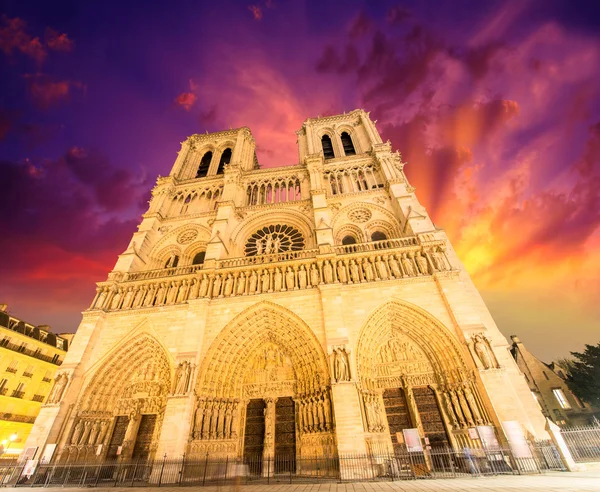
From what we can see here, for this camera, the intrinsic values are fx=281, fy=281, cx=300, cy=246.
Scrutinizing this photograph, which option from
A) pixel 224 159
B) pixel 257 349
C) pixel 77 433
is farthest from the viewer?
pixel 224 159

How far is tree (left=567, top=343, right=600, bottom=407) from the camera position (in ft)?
48.1

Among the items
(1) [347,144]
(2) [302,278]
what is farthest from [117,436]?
(1) [347,144]

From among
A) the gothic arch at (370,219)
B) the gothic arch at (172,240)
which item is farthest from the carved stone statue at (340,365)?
the gothic arch at (172,240)

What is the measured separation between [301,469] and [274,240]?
31.7 feet

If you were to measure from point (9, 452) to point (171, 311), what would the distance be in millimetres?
13691

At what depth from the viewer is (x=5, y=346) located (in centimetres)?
1658

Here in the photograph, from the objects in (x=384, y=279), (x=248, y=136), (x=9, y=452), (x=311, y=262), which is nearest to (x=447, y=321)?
(x=384, y=279)

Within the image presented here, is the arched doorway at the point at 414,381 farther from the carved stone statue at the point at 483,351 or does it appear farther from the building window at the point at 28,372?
the building window at the point at 28,372

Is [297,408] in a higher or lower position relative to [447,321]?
lower

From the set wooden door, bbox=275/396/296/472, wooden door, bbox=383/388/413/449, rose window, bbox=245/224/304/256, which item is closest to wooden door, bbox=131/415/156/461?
wooden door, bbox=275/396/296/472

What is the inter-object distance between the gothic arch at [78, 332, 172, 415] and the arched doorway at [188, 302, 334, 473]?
6.31 ft

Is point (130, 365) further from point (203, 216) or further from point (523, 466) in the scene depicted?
point (523, 466)

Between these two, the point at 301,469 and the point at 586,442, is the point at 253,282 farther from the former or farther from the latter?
the point at 586,442

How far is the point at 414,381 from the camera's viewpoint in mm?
9359
